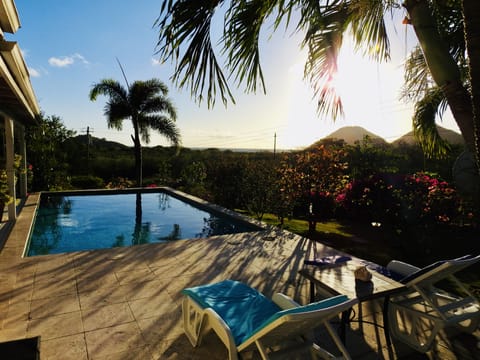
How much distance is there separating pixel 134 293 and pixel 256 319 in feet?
6.76

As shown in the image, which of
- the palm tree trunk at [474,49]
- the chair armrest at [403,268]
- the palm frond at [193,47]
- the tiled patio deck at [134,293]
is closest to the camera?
the palm tree trunk at [474,49]

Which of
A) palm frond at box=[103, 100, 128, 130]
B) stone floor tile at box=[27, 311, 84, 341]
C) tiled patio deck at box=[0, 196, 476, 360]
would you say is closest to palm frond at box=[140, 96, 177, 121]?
palm frond at box=[103, 100, 128, 130]

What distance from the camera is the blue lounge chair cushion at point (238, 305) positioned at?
2.58 m

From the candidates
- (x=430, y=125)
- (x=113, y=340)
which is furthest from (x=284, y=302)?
(x=430, y=125)

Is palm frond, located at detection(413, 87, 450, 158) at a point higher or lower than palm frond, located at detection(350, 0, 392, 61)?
lower

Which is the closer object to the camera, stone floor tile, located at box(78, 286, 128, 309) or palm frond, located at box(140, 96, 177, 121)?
stone floor tile, located at box(78, 286, 128, 309)

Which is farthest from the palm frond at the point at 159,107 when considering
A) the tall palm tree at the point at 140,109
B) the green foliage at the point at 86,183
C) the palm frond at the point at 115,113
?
the green foliage at the point at 86,183

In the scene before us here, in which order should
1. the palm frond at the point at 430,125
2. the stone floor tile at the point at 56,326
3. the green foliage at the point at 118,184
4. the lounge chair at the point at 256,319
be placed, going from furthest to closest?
the green foliage at the point at 118,184 < the palm frond at the point at 430,125 < the stone floor tile at the point at 56,326 < the lounge chair at the point at 256,319

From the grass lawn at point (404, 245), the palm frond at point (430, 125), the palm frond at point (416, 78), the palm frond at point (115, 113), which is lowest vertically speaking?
the grass lawn at point (404, 245)

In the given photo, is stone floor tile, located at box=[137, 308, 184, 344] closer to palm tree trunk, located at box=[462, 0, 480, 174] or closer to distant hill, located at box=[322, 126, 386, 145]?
palm tree trunk, located at box=[462, 0, 480, 174]

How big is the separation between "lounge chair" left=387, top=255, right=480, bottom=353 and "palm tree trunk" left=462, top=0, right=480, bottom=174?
4.74ft

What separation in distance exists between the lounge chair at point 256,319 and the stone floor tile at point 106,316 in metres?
0.77

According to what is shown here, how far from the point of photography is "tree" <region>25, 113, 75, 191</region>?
13.0 metres

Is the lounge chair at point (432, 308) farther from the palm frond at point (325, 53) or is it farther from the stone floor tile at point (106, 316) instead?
the stone floor tile at point (106, 316)
